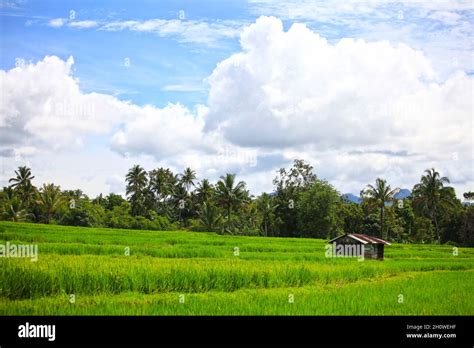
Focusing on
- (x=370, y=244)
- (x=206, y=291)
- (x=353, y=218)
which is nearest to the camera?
(x=206, y=291)

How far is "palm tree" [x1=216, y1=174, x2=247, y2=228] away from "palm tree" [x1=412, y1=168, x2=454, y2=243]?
15.6 meters

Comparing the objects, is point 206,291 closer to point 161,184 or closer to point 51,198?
point 51,198

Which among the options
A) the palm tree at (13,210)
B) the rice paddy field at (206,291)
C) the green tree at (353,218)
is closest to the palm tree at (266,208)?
the green tree at (353,218)

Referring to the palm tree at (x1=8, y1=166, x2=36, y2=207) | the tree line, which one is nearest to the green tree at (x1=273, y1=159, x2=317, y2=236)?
the tree line

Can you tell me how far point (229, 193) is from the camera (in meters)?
42.4

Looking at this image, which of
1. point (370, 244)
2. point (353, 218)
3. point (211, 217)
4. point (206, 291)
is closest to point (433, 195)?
point (353, 218)

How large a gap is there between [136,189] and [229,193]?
9.61 m

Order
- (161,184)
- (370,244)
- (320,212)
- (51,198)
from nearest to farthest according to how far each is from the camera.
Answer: (370,244) < (51,198) < (320,212) < (161,184)

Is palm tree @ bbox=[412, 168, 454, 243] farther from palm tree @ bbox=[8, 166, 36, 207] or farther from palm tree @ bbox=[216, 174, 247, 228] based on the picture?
palm tree @ bbox=[8, 166, 36, 207]

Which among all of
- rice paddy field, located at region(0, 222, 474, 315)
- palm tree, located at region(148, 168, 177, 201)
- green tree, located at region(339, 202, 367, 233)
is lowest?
rice paddy field, located at region(0, 222, 474, 315)

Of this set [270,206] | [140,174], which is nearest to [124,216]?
[140,174]

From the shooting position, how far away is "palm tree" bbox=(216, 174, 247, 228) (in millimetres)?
42344

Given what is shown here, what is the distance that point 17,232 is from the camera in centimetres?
1752

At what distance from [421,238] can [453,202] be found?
515 centimetres
